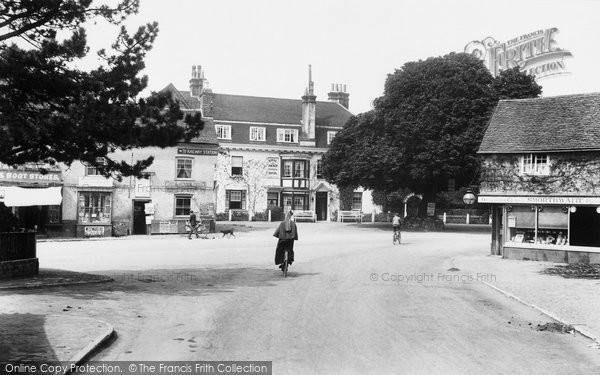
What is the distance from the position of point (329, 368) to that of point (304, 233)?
3201 centimetres

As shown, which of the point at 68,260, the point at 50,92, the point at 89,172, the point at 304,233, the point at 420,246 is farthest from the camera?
the point at 304,233

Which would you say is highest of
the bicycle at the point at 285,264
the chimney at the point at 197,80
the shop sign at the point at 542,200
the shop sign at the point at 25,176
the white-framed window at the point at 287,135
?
the chimney at the point at 197,80

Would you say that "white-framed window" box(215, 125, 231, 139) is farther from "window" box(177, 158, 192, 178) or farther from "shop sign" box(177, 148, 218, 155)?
"window" box(177, 158, 192, 178)

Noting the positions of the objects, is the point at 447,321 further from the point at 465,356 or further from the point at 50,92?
the point at 50,92

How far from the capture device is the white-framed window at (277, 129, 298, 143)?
2303 inches

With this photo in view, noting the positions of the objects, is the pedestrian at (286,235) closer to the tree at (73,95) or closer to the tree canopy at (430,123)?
the tree at (73,95)

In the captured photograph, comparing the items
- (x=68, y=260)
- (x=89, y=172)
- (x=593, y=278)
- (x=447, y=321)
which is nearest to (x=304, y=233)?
(x=89, y=172)

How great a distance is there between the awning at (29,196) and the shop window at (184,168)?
25.2 ft

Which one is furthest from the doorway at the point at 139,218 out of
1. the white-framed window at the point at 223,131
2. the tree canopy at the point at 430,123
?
the white-framed window at the point at 223,131

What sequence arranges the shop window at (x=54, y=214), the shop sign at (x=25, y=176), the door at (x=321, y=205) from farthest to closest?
the door at (x=321, y=205)
the shop window at (x=54, y=214)
the shop sign at (x=25, y=176)

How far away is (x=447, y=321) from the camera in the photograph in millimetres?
10680

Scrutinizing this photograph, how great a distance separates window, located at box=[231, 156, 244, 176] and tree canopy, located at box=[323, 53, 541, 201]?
1394 cm

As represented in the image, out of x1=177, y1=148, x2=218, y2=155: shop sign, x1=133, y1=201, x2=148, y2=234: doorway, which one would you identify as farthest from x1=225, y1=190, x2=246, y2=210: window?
x1=133, y1=201, x2=148, y2=234: doorway

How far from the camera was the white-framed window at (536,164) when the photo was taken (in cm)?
2409
